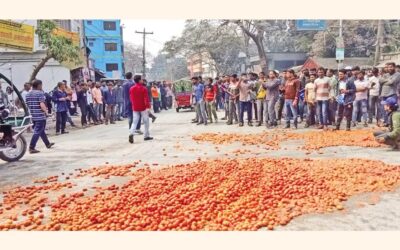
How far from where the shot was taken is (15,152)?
8.59m

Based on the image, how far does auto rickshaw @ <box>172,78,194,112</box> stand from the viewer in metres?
25.0

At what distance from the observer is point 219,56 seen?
48.8 meters

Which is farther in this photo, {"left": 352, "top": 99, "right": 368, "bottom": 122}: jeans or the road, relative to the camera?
{"left": 352, "top": 99, "right": 368, "bottom": 122}: jeans

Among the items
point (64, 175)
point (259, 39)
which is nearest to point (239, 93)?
point (64, 175)

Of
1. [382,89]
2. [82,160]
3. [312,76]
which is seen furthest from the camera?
[312,76]

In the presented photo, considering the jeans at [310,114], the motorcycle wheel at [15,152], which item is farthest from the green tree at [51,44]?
the jeans at [310,114]

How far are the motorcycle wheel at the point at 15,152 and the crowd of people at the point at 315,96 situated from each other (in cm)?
710

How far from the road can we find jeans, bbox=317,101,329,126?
6.13 feet

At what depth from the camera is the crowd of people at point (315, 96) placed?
1122 cm

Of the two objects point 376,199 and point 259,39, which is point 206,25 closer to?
point 259,39

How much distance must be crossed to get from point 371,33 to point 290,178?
→ 1459 inches

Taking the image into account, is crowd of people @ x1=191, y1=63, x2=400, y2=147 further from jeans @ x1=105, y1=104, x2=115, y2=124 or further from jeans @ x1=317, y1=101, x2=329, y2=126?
jeans @ x1=105, y1=104, x2=115, y2=124

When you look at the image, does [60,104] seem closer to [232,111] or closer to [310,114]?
[232,111]

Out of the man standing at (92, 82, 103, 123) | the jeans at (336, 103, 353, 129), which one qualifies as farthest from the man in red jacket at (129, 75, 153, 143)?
the man standing at (92, 82, 103, 123)
